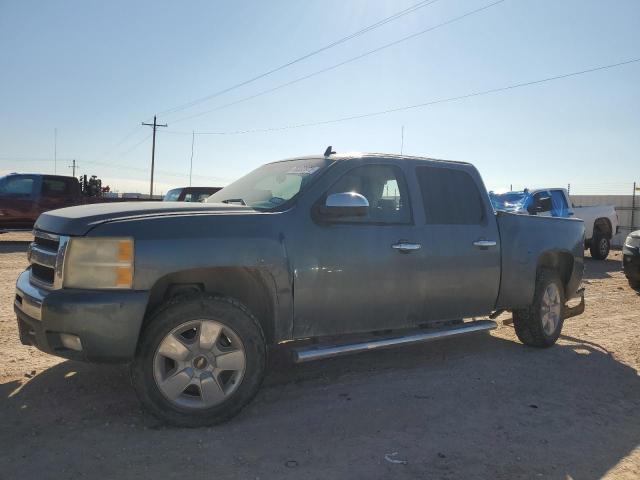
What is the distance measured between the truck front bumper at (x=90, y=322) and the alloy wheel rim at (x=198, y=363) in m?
0.24

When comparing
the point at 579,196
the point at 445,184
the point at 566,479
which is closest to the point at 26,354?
the point at 445,184

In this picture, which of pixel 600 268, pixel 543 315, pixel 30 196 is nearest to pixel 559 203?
pixel 600 268

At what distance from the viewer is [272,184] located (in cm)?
451

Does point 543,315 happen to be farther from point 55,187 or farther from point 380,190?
point 55,187

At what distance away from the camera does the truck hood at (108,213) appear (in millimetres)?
3348

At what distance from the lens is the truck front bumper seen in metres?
3.20

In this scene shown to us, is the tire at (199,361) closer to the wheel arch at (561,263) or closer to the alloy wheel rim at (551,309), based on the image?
the alloy wheel rim at (551,309)

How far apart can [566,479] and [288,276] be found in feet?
6.84

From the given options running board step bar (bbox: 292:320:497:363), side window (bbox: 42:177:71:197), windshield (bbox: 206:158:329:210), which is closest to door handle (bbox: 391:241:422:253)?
running board step bar (bbox: 292:320:497:363)

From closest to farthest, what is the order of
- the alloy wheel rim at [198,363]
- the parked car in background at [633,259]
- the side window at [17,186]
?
the alloy wheel rim at [198,363] < the parked car in background at [633,259] < the side window at [17,186]

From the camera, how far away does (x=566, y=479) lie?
9.82 feet

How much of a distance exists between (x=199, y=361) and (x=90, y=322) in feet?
2.39

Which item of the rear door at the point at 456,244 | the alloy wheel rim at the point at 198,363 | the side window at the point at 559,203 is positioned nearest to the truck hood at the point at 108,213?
the alloy wheel rim at the point at 198,363

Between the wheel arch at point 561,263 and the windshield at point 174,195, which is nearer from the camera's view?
the wheel arch at point 561,263
